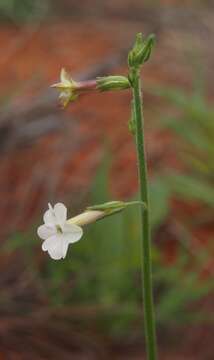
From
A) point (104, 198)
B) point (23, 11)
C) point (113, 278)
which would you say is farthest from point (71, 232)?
point (23, 11)

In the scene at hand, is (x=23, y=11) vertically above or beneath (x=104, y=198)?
above

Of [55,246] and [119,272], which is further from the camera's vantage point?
[119,272]

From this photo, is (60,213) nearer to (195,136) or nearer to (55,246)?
(55,246)

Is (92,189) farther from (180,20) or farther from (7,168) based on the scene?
(180,20)

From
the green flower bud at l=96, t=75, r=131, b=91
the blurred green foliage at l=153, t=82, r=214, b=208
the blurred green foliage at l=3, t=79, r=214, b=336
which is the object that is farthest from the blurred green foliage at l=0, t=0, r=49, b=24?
the green flower bud at l=96, t=75, r=131, b=91

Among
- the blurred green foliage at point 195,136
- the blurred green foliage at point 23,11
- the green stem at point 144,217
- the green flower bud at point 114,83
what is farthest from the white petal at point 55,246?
the blurred green foliage at point 23,11

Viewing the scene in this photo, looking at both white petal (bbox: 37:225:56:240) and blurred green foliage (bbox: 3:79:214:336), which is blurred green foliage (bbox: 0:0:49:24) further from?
white petal (bbox: 37:225:56:240)
